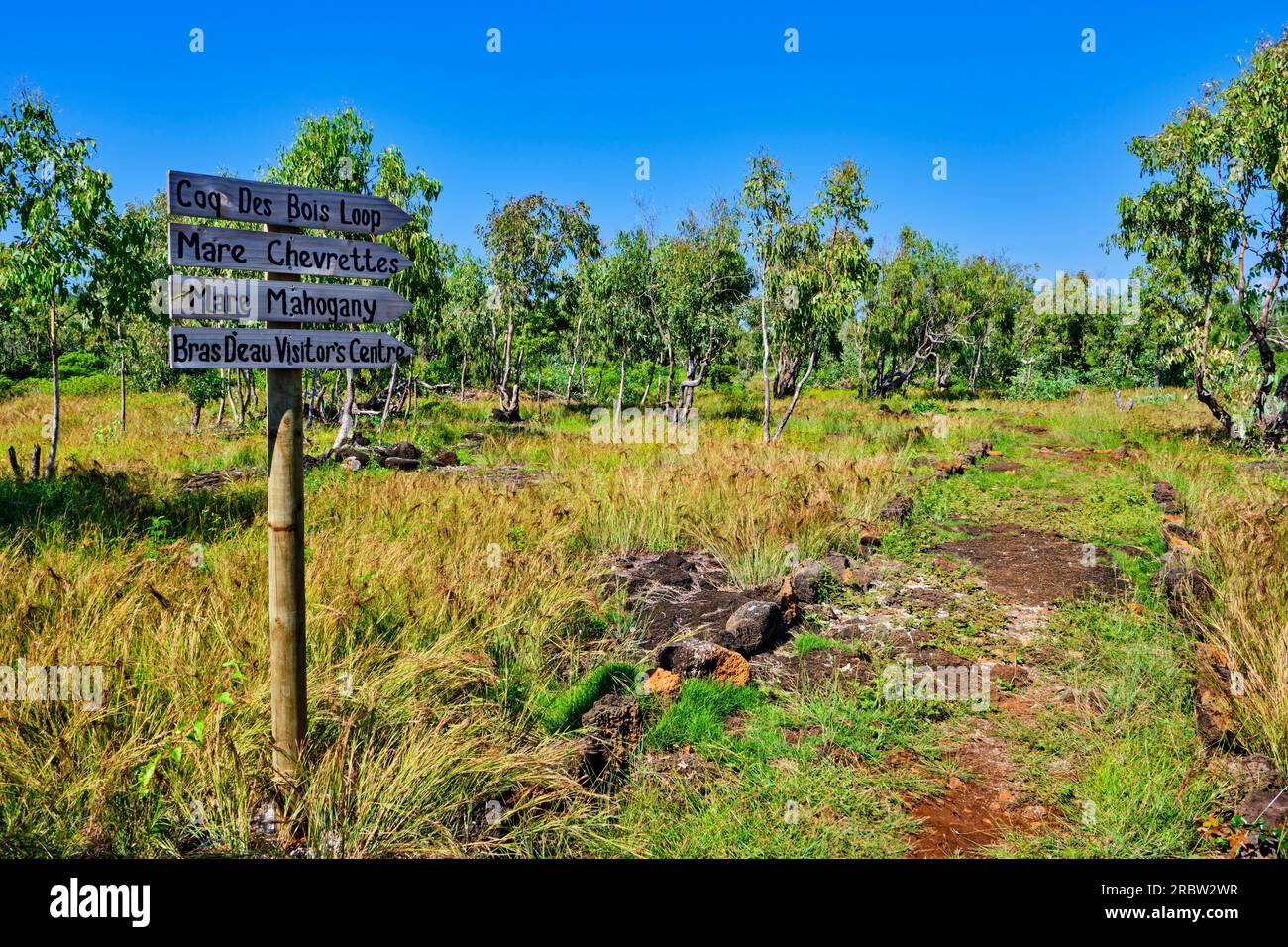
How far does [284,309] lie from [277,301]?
0.04 m

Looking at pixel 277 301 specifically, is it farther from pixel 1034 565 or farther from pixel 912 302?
pixel 912 302

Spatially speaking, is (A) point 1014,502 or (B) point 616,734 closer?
(B) point 616,734

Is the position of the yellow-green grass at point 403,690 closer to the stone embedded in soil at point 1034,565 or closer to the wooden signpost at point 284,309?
the wooden signpost at point 284,309

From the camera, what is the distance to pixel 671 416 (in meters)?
24.3

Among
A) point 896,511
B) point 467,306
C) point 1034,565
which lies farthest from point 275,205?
point 467,306

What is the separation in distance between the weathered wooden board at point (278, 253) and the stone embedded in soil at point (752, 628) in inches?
143

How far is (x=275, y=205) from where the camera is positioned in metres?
3.08

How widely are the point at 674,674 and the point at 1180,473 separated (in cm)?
1131

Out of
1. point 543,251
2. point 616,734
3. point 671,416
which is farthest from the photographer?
point 543,251

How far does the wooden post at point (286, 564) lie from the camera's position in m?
3.20

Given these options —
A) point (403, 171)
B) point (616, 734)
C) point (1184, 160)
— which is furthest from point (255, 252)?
point (1184, 160)

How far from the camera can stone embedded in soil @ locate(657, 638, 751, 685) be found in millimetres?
5246

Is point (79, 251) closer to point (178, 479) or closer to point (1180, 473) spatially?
point (178, 479)

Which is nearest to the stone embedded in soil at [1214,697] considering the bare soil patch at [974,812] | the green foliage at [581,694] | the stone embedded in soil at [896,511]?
the bare soil patch at [974,812]
